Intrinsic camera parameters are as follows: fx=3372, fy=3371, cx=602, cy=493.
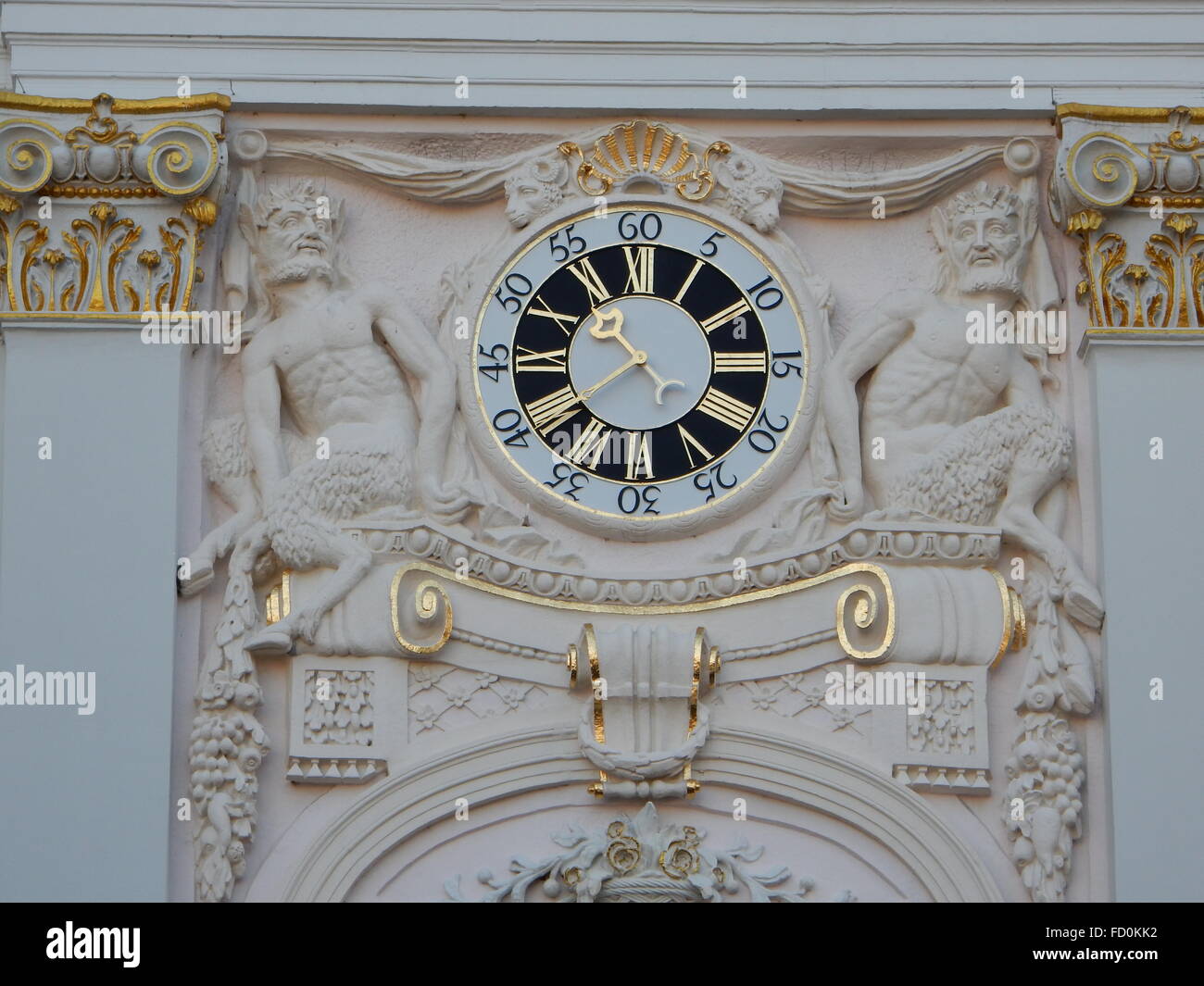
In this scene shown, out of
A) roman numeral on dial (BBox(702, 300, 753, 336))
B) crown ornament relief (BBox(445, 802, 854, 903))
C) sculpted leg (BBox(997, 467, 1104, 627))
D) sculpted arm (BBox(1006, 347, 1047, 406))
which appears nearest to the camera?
crown ornament relief (BBox(445, 802, 854, 903))

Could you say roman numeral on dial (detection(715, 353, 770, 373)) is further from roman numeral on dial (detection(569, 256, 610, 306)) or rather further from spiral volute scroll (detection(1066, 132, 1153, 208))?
spiral volute scroll (detection(1066, 132, 1153, 208))

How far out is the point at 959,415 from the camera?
12.9 meters

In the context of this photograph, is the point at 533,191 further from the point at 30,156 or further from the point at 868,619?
the point at 868,619

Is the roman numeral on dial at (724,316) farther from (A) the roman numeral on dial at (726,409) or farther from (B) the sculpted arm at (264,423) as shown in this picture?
(B) the sculpted arm at (264,423)

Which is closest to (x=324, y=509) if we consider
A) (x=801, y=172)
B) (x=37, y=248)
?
(x=37, y=248)

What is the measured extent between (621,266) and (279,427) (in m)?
1.48

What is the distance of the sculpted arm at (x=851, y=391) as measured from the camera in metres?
12.8

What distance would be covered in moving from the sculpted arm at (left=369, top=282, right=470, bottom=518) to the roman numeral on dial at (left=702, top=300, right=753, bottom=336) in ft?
3.31

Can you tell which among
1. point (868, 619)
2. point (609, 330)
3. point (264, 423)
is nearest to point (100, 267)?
point (264, 423)

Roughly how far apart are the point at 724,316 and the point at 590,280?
54 centimetres

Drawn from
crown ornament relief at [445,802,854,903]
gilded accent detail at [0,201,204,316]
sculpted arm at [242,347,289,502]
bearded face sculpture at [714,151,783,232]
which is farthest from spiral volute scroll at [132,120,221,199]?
crown ornament relief at [445,802,854,903]

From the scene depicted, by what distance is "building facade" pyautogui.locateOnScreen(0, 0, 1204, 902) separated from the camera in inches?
487

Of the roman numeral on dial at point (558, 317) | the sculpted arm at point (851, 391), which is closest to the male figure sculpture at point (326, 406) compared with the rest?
the roman numeral on dial at point (558, 317)

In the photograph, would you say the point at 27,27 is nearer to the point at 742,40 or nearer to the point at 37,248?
the point at 37,248
